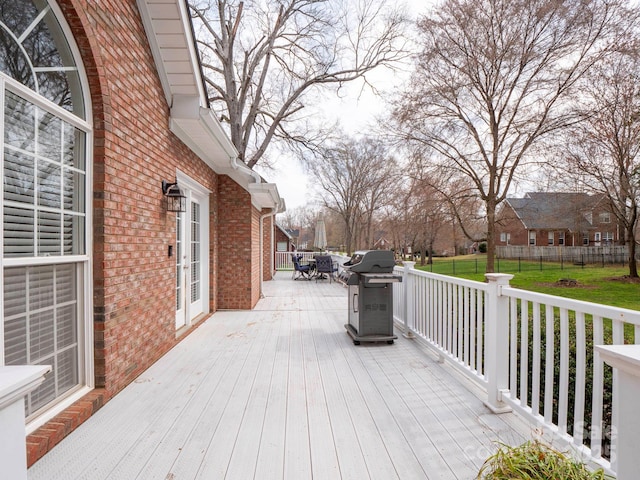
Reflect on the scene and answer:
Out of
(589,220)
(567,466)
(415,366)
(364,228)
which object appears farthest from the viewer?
(364,228)

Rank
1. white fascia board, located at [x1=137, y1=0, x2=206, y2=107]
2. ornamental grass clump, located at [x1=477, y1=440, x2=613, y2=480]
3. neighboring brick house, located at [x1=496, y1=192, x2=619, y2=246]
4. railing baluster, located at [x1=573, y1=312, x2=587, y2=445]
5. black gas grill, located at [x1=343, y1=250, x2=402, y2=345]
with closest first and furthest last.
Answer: ornamental grass clump, located at [x1=477, y1=440, x2=613, y2=480] → railing baluster, located at [x1=573, y1=312, x2=587, y2=445] → white fascia board, located at [x1=137, y1=0, x2=206, y2=107] → black gas grill, located at [x1=343, y1=250, x2=402, y2=345] → neighboring brick house, located at [x1=496, y1=192, x2=619, y2=246]

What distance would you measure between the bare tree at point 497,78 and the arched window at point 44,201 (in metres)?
8.24

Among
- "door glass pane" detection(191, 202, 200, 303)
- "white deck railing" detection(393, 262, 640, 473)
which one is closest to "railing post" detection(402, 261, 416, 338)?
"white deck railing" detection(393, 262, 640, 473)

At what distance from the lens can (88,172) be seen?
2.61m

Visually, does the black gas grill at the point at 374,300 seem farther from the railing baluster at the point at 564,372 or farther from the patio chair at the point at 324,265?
the patio chair at the point at 324,265

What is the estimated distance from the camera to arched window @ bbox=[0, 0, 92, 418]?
193cm

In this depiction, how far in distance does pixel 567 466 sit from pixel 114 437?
2552 mm

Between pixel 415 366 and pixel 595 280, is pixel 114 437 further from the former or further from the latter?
pixel 595 280

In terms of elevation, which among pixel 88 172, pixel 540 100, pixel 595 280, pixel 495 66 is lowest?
pixel 595 280

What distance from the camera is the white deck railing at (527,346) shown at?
1773mm

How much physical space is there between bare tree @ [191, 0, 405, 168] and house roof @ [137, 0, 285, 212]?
735cm

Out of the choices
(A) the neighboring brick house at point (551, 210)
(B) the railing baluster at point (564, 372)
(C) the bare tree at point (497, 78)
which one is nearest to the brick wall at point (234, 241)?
(B) the railing baluster at point (564, 372)

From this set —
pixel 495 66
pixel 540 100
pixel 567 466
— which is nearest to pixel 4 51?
pixel 567 466

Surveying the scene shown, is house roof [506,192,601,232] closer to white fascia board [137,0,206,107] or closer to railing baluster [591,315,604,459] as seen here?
railing baluster [591,315,604,459]
